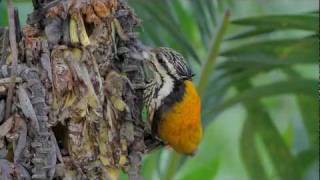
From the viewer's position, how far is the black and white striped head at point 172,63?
8.42ft

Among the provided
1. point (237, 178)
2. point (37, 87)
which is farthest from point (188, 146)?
point (237, 178)

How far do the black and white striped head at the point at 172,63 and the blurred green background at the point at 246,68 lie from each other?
26.4 inches

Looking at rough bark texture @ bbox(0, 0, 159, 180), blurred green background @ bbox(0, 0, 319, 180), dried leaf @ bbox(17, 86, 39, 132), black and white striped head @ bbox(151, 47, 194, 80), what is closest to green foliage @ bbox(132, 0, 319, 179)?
blurred green background @ bbox(0, 0, 319, 180)

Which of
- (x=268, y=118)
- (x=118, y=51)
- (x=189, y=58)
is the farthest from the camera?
(x=268, y=118)

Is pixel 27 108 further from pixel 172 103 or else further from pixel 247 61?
pixel 247 61

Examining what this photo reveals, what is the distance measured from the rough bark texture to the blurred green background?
2.74ft

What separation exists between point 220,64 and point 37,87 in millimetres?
1406

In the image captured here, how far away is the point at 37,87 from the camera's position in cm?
230

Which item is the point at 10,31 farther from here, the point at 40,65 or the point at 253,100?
the point at 253,100

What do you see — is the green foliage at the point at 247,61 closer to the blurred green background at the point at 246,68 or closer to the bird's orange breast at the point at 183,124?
the blurred green background at the point at 246,68

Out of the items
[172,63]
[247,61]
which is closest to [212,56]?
[247,61]

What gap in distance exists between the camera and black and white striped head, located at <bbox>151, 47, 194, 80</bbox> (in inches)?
101

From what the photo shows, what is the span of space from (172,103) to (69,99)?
1.12ft

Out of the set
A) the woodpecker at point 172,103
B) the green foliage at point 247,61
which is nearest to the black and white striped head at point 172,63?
the woodpecker at point 172,103
